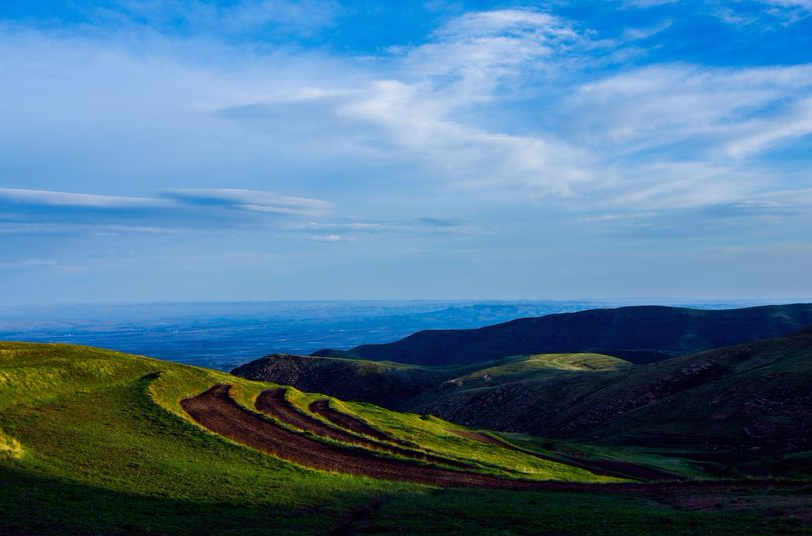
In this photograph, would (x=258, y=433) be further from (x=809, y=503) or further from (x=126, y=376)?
(x=809, y=503)

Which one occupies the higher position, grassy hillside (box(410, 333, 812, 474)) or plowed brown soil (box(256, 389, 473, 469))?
plowed brown soil (box(256, 389, 473, 469))

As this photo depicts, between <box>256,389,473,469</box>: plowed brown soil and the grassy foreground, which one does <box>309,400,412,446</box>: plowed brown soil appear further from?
the grassy foreground

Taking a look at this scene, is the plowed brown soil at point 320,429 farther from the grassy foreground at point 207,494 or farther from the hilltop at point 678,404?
the hilltop at point 678,404

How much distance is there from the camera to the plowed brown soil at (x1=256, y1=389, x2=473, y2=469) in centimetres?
4881

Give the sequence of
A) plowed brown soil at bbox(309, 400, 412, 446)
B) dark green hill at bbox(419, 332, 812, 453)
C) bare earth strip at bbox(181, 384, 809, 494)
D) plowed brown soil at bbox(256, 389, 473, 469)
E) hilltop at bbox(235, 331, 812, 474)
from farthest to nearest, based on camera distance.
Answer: dark green hill at bbox(419, 332, 812, 453) < hilltop at bbox(235, 331, 812, 474) < plowed brown soil at bbox(309, 400, 412, 446) < plowed brown soil at bbox(256, 389, 473, 469) < bare earth strip at bbox(181, 384, 809, 494)

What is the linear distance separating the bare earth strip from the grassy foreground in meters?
2.32

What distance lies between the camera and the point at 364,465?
43812 millimetres

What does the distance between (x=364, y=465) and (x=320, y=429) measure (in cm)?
1225

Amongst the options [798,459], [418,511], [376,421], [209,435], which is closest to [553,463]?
[376,421]

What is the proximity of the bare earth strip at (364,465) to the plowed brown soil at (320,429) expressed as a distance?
9.18 ft

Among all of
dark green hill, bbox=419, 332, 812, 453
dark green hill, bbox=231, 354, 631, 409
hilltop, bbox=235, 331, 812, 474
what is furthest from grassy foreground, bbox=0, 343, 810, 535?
dark green hill, bbox=231, 354, 631, 409

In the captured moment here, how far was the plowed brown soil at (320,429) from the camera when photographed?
48.8 m

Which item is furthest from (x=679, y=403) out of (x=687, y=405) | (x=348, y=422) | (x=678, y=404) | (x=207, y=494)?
(x=207, y=494)

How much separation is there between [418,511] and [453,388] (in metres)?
127
